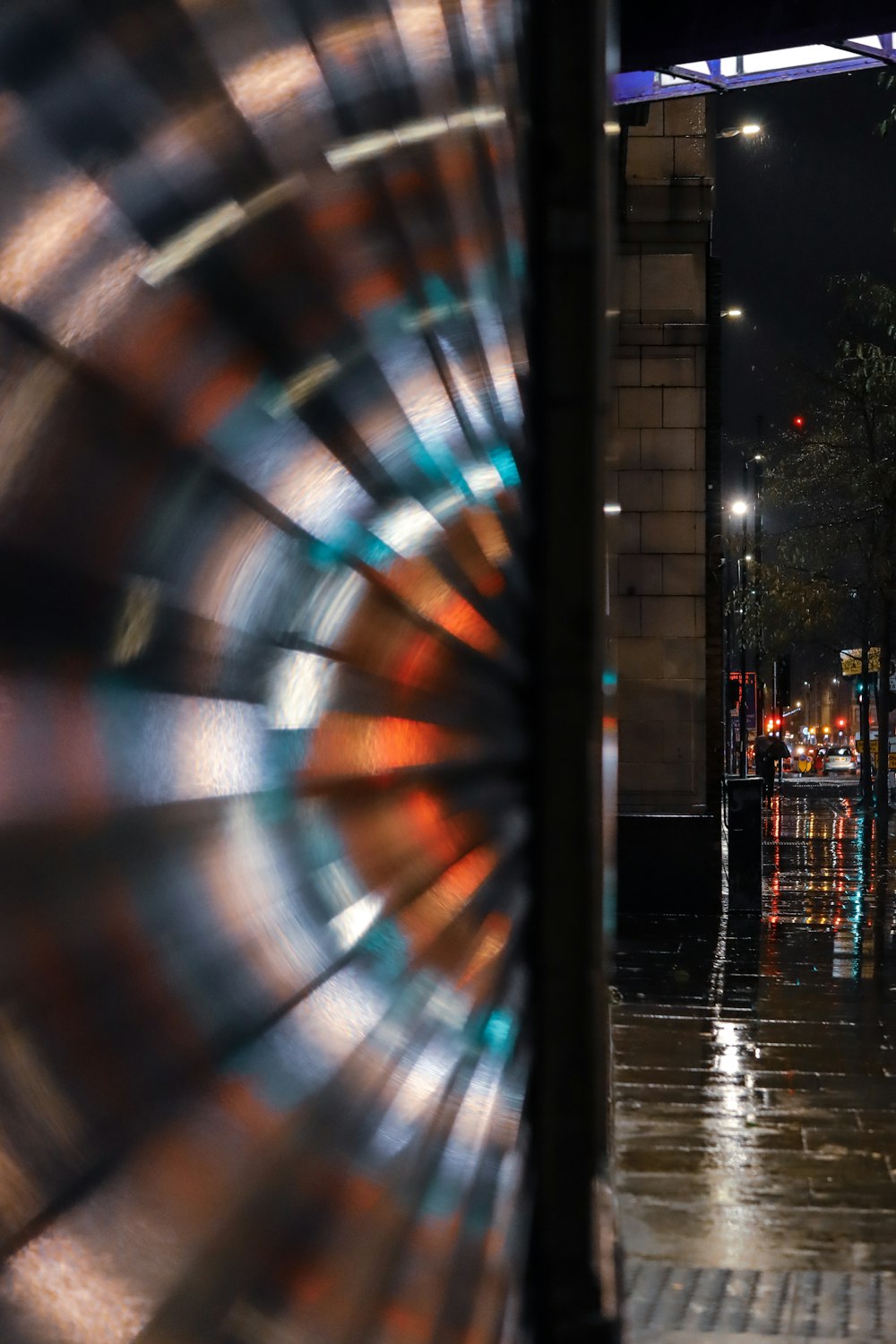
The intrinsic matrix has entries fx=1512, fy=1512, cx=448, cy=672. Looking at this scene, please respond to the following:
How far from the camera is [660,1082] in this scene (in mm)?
7449

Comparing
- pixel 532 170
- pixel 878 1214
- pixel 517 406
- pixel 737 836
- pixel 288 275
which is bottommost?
pixel 878 1214

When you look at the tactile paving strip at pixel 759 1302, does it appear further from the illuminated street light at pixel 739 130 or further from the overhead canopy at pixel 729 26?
the illuminated street light at pixel 739 130

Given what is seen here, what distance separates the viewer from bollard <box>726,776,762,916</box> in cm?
1431

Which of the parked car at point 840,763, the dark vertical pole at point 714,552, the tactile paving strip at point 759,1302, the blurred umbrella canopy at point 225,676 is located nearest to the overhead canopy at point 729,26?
the dark vertical pole at point 714,552

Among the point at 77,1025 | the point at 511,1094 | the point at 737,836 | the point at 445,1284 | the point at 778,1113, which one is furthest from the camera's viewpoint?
the point at 737,836

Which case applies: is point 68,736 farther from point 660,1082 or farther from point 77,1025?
point 660,1082

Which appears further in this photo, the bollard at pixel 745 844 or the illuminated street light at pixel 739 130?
the illuminated street light at pixel 739 130

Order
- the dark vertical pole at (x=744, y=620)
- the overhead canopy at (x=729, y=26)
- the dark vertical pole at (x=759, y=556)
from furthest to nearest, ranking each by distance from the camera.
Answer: the dark vertical pole at (x=744, y=620), the dark vertical pole at (x=759, y=556), the overhead canopy at (x=729, y=26)

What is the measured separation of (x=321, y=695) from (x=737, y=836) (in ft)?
45.0

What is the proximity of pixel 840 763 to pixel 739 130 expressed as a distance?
70.0 m

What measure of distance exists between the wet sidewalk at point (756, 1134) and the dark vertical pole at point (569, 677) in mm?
2249

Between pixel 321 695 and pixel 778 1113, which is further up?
pixel 321 695

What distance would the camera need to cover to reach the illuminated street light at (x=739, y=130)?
51.0ft

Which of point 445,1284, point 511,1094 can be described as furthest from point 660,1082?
point 445,1284
